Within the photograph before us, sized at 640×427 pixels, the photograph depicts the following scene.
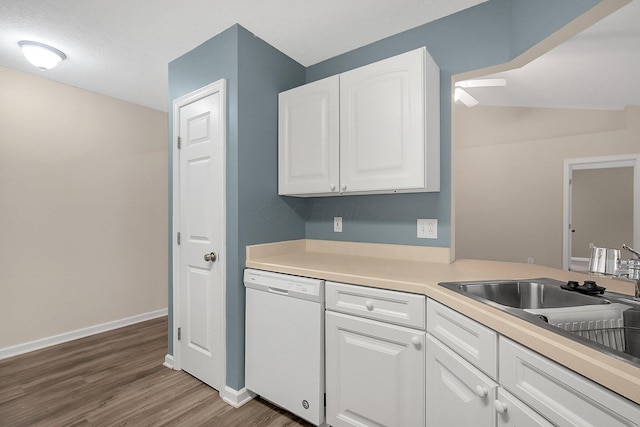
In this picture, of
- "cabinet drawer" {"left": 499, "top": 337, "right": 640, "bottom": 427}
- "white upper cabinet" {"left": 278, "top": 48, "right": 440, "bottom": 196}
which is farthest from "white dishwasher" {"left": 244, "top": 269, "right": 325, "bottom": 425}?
"cabinet drawer" {"left": 499, "top": 337, "right": 640, "bottom": 427}

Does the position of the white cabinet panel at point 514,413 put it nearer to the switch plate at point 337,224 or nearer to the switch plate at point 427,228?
the switch plate at point 427,228

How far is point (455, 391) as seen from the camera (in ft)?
3.66

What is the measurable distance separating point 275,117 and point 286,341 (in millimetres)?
1537

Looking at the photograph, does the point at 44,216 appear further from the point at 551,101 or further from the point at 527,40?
the point at 551,101

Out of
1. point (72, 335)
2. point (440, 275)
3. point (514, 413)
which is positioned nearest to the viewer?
point (514, 413)

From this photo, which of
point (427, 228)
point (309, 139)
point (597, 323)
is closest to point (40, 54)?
point (309, 139)

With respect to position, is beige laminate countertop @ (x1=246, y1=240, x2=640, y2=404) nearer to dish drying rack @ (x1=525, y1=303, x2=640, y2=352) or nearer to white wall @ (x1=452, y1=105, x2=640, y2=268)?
dish drying rack @ (x1=525, y1=303, x2=640, y2=352)

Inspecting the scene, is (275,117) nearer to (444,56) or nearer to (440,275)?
(444,56)

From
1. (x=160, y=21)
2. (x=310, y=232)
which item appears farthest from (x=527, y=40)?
(x=160, y=21)

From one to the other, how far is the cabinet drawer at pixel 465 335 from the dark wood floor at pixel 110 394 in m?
1.07

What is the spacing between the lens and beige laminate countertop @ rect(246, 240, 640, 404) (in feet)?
2.14

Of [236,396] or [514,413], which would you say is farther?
[236,396]

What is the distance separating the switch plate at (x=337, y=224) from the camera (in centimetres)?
229

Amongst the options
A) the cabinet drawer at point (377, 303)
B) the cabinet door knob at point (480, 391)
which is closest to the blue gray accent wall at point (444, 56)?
the cabinet drawer at point (377, 303)
